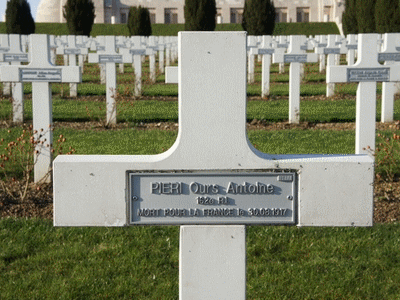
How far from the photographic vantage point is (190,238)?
2285 millimetres

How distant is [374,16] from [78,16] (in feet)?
49.3

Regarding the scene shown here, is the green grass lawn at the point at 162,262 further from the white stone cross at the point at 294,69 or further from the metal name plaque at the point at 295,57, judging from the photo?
the metal name plaque at the point at 295,57

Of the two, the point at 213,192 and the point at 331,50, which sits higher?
the point at 331,50

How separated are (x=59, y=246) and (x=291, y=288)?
150 centimetres

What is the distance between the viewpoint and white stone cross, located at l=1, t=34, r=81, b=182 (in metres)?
5.69

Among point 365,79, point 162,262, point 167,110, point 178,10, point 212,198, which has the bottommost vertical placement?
point 162,262

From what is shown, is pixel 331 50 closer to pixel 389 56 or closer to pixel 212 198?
pixel 389 56

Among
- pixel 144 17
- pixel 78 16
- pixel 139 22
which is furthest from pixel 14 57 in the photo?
pixel 144 17

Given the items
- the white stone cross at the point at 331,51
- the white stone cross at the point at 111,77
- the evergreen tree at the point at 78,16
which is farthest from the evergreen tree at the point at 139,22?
the white stone cross at the point at 111,77

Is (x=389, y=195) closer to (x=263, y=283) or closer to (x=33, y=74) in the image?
(x=263, y=283)

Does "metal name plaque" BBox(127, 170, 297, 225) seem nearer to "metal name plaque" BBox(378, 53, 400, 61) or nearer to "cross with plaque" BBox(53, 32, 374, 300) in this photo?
"cross with plaque" BBox(53, 32, 374, 300)

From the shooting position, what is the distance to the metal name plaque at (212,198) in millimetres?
2248

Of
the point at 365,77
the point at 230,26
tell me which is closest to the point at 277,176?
the point at 365,77

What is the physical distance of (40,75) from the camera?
5758 millimetres
